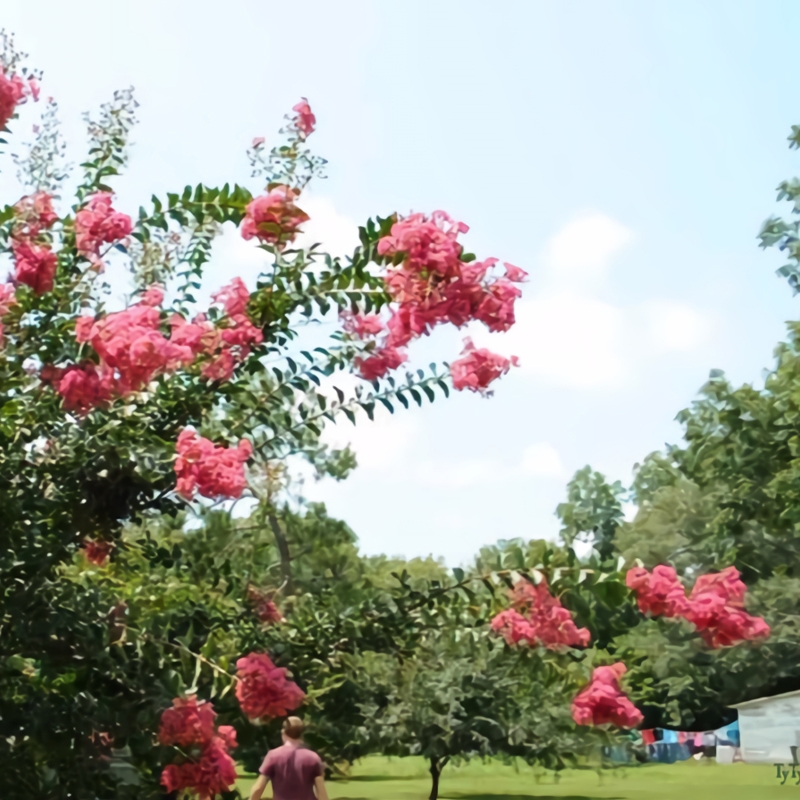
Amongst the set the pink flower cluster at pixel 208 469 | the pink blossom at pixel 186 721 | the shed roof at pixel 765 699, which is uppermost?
the shed roof at pixel 765 699

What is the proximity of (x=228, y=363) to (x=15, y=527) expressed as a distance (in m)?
0.81

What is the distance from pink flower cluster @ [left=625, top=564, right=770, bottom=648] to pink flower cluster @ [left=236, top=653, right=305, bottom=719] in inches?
41.4

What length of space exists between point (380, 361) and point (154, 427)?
2.50ft

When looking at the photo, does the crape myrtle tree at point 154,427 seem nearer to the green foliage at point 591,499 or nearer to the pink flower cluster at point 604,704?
the pink flower cluster at point 604,704

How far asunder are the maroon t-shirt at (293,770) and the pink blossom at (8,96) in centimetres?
265

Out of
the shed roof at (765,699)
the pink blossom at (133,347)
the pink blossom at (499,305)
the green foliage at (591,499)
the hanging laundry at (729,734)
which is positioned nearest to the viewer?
the pink blossom at (133,347)

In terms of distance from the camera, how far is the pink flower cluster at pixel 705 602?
13.1ft

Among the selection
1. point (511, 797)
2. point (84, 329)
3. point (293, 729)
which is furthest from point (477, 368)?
point (511, 797)

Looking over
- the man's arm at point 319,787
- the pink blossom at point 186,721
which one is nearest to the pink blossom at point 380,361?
the pink blossom at point 186,721

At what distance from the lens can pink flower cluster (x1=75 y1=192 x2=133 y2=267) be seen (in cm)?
453

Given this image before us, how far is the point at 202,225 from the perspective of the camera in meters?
4.82

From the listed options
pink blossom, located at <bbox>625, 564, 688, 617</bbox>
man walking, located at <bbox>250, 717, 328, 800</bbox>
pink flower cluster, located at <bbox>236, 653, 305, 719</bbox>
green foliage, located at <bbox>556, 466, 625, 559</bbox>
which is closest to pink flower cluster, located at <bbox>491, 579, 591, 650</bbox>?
pink blossom, located at <bbox>625, 564, 688, 617</bbox>

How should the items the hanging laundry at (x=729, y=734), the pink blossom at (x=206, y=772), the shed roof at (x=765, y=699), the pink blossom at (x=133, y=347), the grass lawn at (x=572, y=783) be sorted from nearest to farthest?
the pink blossom at (x=133, y=347)
the pink blossom at (x=206, y=772)
the grass lawn at (x=572, y=783)
the shed roof at (x=765, y=699)
the hanging laundry at (x=729, y=734)

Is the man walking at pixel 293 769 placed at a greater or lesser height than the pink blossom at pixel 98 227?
lesser
